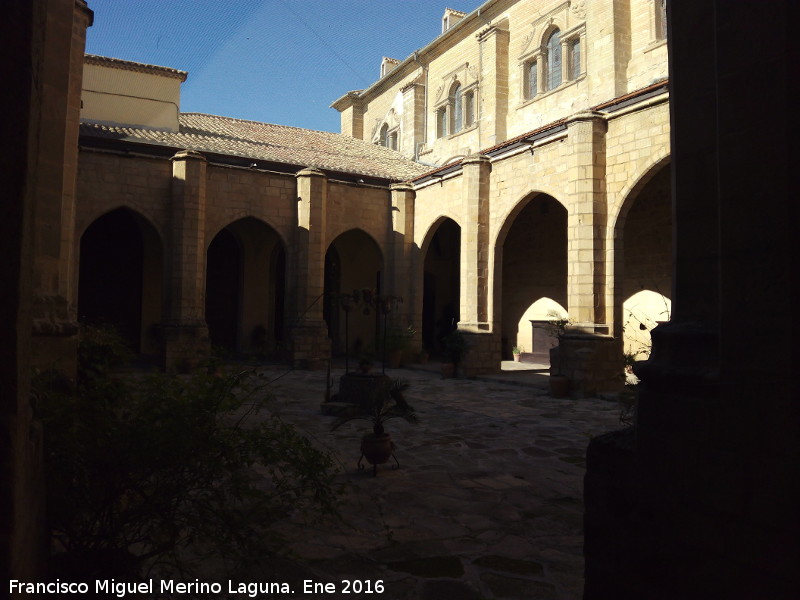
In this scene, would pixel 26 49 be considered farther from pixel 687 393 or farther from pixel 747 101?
pixel 687 393

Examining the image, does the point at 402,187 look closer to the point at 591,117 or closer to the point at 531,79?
the point at 531,79

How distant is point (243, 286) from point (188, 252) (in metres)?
3.92

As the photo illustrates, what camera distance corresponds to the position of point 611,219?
460 inches

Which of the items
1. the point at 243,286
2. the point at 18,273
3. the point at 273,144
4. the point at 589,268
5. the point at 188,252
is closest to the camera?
the point at 18,273

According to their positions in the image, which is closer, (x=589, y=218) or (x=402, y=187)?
(x=589, y=218)

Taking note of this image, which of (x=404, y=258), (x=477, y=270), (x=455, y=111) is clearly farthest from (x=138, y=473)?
(x=455, y=111)

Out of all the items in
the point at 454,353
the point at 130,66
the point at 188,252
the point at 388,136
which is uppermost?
the point at 388,136

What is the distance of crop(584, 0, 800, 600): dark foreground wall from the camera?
2.03 metres

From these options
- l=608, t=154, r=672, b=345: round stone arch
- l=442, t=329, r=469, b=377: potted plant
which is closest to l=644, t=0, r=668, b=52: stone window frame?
l=608, t=154, r=672, b=345: round stone arch

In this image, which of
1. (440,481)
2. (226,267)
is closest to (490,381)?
(440,481)

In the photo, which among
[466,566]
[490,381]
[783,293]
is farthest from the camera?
[490,381]

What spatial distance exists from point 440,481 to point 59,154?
177 inches

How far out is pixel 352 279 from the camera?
67.6 ft

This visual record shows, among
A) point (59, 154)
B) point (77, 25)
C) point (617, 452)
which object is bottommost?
point (617, 452)
